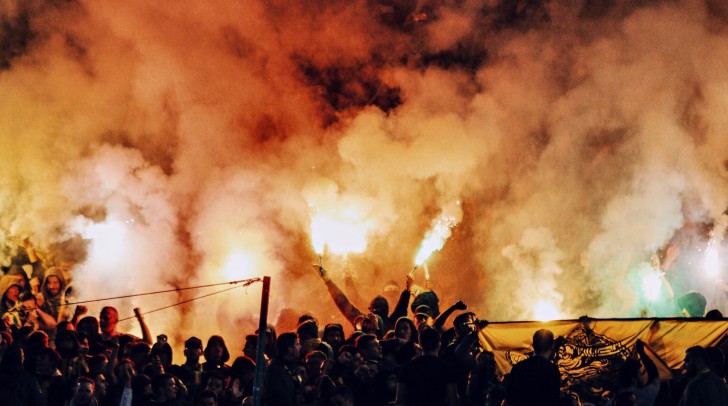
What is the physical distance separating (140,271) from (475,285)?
6294 mm

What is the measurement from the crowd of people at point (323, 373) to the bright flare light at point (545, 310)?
5993mm

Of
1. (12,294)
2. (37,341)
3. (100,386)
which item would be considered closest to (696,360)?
(100,386)

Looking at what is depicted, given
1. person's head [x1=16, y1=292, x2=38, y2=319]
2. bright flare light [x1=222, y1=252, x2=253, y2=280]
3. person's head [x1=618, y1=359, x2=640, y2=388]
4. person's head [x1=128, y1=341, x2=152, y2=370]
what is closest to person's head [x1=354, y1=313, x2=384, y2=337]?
person's head [x1=128, y1=341, x2=152, y2=370]

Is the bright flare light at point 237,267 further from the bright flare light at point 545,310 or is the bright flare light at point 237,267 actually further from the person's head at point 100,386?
the person's head at point 100,386

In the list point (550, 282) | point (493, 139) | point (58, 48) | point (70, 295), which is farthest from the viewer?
point (493, 139)

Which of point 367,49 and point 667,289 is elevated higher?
point 367,49

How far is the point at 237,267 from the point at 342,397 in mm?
7732

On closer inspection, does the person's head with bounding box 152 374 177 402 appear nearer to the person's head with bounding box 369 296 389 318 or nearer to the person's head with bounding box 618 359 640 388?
the person's head with bounding box 369 296 389 318

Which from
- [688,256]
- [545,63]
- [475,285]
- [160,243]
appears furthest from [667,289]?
[160,243]

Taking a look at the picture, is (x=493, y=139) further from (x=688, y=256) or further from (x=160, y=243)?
(x=160, y=243)

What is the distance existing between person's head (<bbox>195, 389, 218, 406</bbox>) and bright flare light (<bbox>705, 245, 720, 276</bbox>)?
28.6ft

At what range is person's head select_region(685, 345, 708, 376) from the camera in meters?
5.51

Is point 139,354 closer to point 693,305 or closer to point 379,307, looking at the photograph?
point 379,307

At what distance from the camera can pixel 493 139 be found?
14367 millimetres
